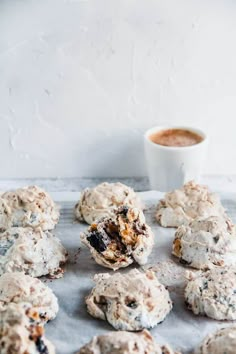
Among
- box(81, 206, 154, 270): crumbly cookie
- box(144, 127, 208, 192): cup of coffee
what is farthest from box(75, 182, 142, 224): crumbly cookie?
box(144, 127, 208, 192): cup of coffee

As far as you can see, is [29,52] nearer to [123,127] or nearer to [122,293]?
[123,127]

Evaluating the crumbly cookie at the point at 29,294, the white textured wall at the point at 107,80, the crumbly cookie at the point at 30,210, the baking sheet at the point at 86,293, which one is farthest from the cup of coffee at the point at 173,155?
the crumbly cookie at the point at 29,294

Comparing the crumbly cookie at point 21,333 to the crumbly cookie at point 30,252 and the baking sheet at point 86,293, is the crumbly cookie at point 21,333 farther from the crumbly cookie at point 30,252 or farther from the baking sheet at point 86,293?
the crumbly cookie at point 30,252

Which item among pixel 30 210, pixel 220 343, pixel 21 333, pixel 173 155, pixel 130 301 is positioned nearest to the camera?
pixel 21 333

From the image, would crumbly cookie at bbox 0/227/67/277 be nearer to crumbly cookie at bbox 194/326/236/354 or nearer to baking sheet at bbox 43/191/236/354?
baking sheet at bbox 43/191/236/354

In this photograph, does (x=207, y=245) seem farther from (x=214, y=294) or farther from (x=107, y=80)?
(x=107, y=80)

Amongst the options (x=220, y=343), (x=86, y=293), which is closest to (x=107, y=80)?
(x=86, y=293)
